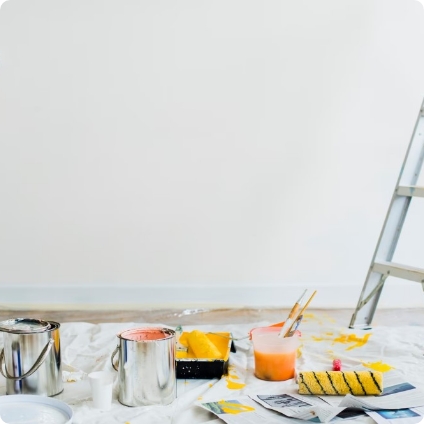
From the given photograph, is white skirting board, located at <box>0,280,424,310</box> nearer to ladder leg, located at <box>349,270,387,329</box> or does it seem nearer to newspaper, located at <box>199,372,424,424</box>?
ladder leg, located at <box>349,270,387,329</box>

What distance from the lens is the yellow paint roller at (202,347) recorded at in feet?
5.76

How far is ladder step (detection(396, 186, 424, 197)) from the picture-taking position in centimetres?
225

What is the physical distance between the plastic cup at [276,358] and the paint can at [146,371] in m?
0.31

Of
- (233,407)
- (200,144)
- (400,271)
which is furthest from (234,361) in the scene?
(200,144)

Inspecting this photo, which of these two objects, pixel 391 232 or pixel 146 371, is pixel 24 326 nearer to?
pixel 146 371

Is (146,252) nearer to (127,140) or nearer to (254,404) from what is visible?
(127,140)

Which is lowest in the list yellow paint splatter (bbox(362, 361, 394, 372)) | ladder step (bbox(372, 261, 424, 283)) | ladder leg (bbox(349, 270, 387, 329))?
yellow paint splatter (bbox(362, 361, 394, 372))

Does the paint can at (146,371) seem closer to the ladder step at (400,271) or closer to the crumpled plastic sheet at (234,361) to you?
the crumpled plastic sheet at (234,361)

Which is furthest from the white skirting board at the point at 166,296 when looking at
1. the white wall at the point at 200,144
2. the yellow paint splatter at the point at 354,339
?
the yellow paint splatter at the point at 354,339

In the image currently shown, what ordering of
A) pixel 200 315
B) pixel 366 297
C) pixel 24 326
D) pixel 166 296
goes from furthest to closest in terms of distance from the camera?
pixel 166 296 < pixel 200 315 < pixel 366 297 < pixel 24 326

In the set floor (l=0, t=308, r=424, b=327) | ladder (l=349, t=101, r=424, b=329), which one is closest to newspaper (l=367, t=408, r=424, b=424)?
ladder (l=349, t=101, r=424, b=329)

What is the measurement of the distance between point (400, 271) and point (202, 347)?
0.88 m

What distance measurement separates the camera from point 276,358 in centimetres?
169

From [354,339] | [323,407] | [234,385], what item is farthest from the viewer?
[354,339]
